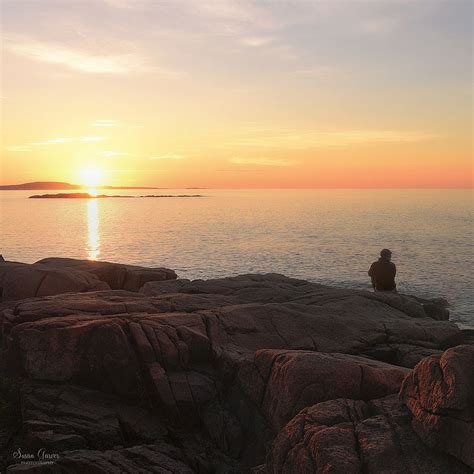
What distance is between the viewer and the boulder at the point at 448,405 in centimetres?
857

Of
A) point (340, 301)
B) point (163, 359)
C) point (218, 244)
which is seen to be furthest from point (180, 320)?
point (218, 244)

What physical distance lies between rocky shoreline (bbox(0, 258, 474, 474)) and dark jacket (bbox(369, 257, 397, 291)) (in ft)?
16.9

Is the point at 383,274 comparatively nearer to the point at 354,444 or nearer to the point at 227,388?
the point at 227,388

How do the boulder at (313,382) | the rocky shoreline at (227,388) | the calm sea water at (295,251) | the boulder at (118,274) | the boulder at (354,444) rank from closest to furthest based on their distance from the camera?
the boulder at (354,444) < the rocky shoreline at (227,388) < the boulder at (313,382) < the boulder at (118,274) < the calm sea water at (295,251)

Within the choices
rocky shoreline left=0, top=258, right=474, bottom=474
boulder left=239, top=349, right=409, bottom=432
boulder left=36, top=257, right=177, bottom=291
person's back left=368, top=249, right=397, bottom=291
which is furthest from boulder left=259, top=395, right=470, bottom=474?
boulder left=36, top=257, right=177, bottom=291

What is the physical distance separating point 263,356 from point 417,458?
17.9 feet

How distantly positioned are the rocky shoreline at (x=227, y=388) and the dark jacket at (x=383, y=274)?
5156 millimetres

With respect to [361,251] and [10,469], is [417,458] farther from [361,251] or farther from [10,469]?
[361,251]

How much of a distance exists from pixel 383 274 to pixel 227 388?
1360 centimetres

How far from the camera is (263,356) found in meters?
13.6

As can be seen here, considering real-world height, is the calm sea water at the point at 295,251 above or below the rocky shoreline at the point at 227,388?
below

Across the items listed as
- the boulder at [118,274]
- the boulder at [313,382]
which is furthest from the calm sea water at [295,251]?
the boulder at [313,382]

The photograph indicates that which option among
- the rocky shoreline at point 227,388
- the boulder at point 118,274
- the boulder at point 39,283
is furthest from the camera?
the boulder at point 118,274

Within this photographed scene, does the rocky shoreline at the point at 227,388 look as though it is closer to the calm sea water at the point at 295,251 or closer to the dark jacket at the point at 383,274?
the dark jacket at the point at 383,274
